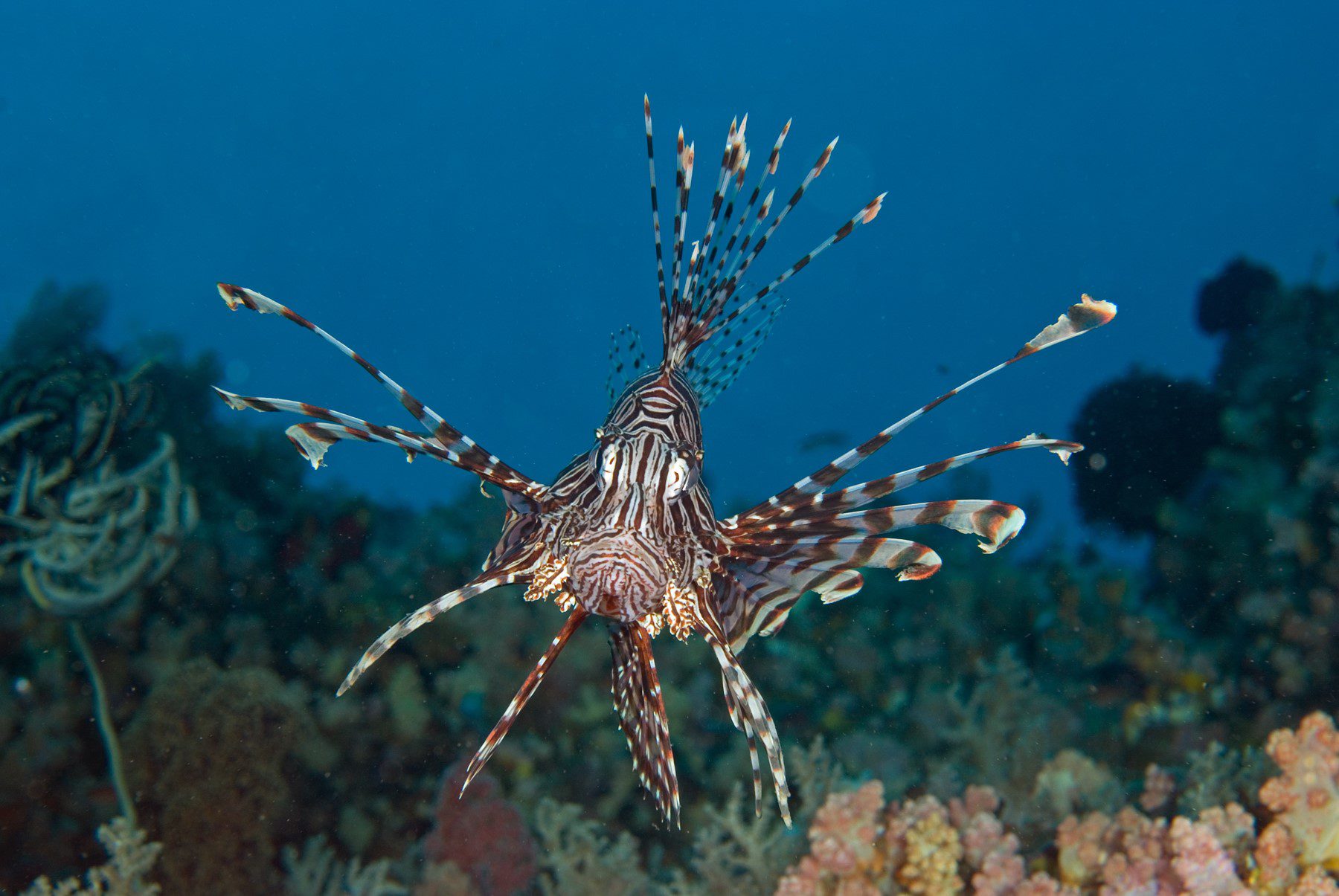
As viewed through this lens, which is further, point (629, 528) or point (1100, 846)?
point (1100, 846)

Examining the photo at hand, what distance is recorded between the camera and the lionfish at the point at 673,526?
8.25 feet

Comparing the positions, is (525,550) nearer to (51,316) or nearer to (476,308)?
(51,316)

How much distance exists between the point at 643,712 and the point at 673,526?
77 centimetres

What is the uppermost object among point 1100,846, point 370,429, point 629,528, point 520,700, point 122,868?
point 370,429

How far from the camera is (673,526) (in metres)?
2.71

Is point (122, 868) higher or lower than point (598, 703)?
lower

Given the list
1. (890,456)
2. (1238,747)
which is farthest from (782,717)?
(890,456)

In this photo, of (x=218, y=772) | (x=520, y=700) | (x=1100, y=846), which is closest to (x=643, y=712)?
(x=520, y=700)

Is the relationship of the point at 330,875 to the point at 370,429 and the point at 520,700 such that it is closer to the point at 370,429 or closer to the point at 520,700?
the point at 520,700

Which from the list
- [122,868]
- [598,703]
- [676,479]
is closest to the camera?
[676,479]

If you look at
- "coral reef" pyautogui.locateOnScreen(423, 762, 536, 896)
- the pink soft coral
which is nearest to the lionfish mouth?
the pink soft coral

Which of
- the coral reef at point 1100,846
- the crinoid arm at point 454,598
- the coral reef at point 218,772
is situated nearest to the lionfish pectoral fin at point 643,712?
the crinoid arm at point 454,598

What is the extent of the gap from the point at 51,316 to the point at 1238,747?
13.4 m

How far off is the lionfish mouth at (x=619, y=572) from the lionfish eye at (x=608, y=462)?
19 centimetres
